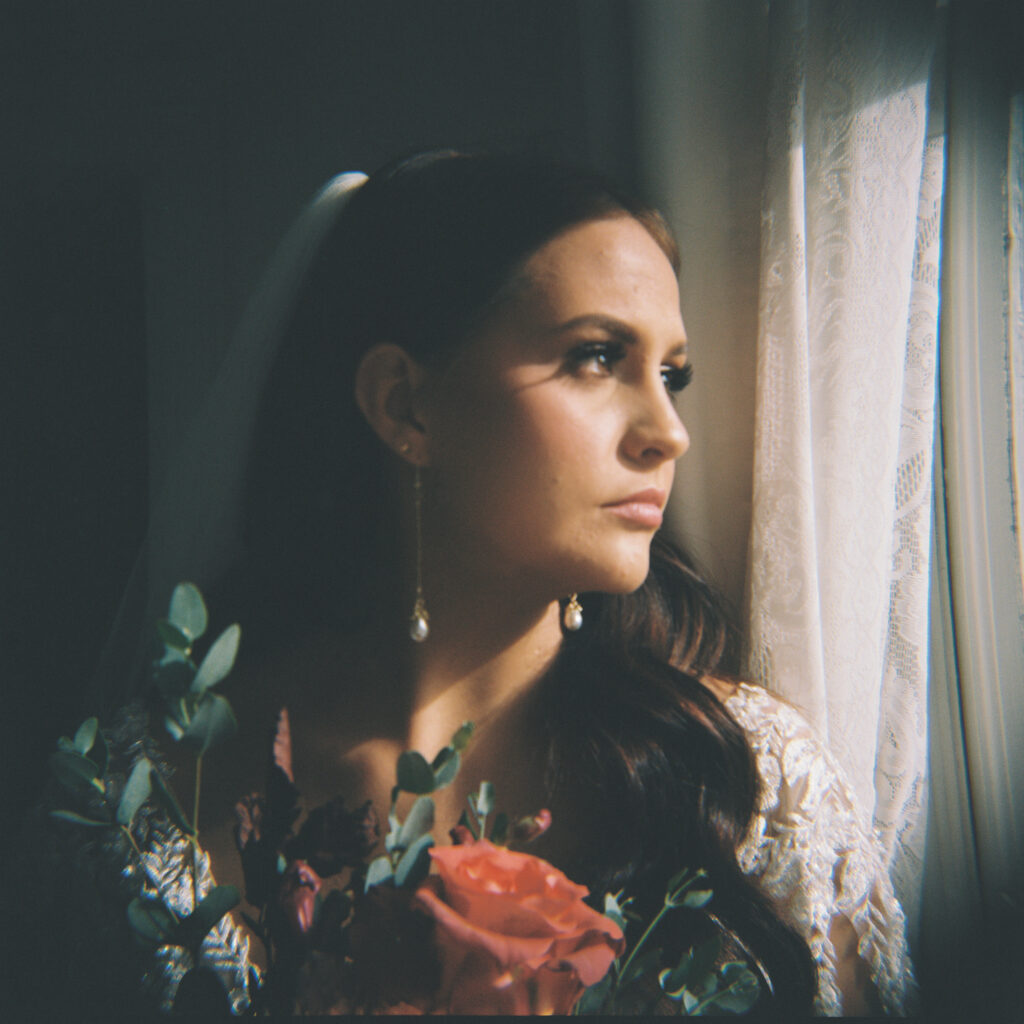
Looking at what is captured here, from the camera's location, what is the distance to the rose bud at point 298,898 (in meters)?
0.47

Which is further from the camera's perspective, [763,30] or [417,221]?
[763,30]

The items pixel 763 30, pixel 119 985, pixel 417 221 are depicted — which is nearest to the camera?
pixel 119 985

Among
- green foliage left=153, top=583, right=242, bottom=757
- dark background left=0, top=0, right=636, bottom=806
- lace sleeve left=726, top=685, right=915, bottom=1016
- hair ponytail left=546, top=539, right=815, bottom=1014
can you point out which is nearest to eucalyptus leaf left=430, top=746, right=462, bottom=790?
green foliage left=153, top=583, right=242, bottom=757

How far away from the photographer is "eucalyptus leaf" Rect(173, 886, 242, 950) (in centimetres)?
51

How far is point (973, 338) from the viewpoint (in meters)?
0.88

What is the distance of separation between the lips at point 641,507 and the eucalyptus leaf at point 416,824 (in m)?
0.37

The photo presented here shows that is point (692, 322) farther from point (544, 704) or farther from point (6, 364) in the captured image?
point (6, 364)

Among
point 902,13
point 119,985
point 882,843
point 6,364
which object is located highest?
point 902,13

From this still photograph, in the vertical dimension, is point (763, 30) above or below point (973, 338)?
above

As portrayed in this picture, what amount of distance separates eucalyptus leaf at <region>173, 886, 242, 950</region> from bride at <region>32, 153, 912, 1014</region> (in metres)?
0.35

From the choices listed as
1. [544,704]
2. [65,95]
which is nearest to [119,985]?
[544,704]

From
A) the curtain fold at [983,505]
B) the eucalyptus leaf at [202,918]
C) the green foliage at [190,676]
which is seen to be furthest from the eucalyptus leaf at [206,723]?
the curtain fold at [983,505]

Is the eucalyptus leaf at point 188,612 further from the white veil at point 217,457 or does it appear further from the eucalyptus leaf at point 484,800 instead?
the white veil at point 217,457

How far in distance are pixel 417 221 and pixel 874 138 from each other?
0.57m
